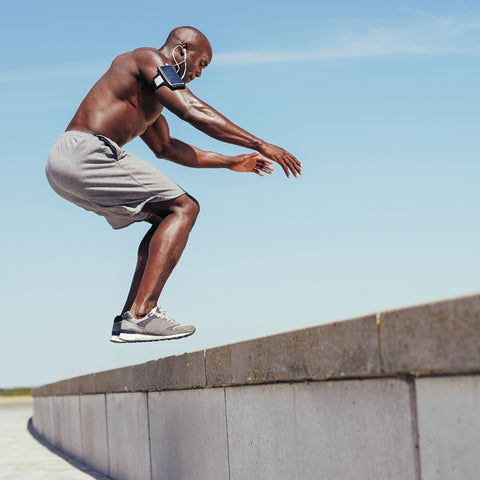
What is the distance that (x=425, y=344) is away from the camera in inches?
79.0

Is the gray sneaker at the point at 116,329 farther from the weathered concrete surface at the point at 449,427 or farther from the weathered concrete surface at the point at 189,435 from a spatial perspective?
the weathered concrete surface at the point at 449,427

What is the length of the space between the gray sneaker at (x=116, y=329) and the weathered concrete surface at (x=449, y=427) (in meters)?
2.66

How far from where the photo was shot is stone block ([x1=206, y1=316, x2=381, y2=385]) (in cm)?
233

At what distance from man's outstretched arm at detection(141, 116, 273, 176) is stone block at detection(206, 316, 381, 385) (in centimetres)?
176

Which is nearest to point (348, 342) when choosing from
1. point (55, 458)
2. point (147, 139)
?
point (147, 139)

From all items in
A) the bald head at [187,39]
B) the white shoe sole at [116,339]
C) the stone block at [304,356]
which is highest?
the bald head at [187,39]

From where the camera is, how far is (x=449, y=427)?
194 centimetres

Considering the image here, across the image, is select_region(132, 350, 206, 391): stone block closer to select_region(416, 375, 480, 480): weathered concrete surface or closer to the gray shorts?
the gray shorts

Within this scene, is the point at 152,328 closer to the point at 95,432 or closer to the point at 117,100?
the point at 117,100

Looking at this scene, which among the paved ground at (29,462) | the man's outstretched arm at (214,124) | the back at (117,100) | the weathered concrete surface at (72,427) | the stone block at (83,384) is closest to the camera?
the man's outstretched arm at (214,124)

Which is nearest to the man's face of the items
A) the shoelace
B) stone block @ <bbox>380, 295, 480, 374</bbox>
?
the shoelace

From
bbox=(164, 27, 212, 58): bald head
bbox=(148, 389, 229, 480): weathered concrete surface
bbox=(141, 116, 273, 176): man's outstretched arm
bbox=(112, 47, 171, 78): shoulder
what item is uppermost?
bbox=(164, 27, 212, 58): bald head

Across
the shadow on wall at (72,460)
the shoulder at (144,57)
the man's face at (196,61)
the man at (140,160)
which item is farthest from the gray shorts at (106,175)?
the shadow on wall at (72,460)

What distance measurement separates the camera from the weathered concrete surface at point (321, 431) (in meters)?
2.21
